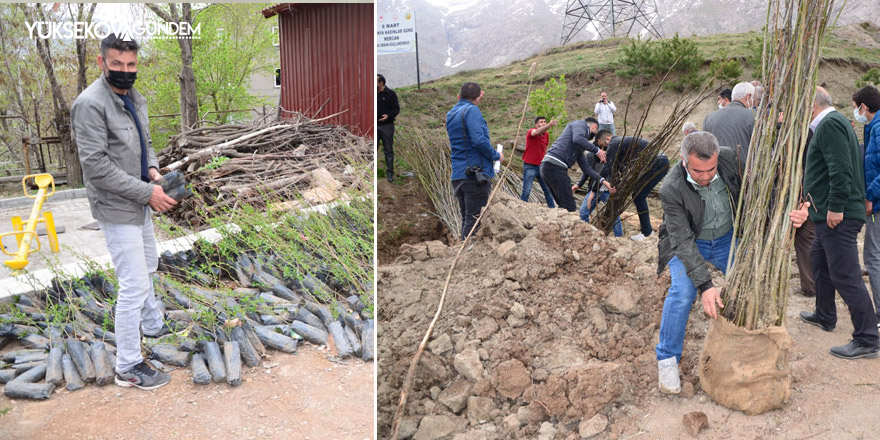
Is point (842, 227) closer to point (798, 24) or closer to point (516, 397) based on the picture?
point (798, 24)

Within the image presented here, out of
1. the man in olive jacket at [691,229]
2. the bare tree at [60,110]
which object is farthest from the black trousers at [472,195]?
the bare tree at [60,110]

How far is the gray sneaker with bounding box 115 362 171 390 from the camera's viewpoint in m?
2.46

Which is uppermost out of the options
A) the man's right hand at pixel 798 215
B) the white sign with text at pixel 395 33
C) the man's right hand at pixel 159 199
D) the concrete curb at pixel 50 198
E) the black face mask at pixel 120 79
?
the white sign with text at pixel 395 33

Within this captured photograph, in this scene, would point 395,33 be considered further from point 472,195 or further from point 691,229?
point 472,195

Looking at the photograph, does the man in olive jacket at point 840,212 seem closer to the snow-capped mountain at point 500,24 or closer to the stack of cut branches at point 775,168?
the stack of cut branches at point 775,168

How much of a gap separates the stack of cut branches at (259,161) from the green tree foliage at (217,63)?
313 centimetres

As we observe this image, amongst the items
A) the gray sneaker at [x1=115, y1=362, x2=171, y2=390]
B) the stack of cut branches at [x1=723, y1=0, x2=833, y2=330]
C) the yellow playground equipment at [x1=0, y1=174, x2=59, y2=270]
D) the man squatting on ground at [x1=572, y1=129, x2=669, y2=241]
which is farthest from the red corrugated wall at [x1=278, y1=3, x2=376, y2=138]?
the stack of cut branches at [x1=723, y1=0, x2=833, y2=330]

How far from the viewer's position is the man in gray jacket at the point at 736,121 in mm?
2615

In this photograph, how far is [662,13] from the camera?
A: 5719 millimetres

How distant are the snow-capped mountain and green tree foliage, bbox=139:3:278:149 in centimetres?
575

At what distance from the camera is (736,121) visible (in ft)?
8.70

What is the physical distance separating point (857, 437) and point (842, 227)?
0.95 m

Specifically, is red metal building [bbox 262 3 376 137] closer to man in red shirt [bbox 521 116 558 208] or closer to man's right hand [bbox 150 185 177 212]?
man in red shirt [bbox 521 116 558 208]

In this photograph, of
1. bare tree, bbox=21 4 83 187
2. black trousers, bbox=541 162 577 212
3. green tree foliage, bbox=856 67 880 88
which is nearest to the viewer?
black trousers, bbox=541 162 577 212
